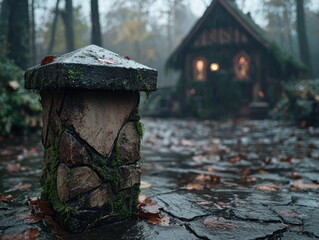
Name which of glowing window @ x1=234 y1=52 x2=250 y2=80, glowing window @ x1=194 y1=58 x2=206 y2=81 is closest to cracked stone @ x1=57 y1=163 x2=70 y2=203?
glowing window @ x1=234 y1=52 x2=250 y2=80

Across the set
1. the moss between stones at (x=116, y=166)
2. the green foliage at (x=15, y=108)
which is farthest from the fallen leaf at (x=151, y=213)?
the green foliage at (x=15, y=108)

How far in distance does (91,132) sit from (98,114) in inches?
4.3

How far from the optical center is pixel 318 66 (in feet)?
90.8

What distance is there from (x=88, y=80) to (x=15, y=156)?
124 inches

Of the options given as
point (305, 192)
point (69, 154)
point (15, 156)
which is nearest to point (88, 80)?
point (69, 154)

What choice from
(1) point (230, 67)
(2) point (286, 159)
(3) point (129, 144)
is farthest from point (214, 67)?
(3) point (129, 144)

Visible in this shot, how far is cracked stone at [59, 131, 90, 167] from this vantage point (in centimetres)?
155

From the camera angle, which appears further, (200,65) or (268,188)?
(200,65)

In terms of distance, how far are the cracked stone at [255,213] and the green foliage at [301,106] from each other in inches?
305

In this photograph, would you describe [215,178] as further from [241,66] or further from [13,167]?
[241,66]

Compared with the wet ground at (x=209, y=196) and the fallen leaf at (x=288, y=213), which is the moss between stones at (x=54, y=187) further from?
the fallen leaf at (x=288, y=213)

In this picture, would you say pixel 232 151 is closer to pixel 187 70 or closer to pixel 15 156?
pixel 15 156

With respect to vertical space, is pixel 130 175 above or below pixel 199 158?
above

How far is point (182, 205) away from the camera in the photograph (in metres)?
2.04
